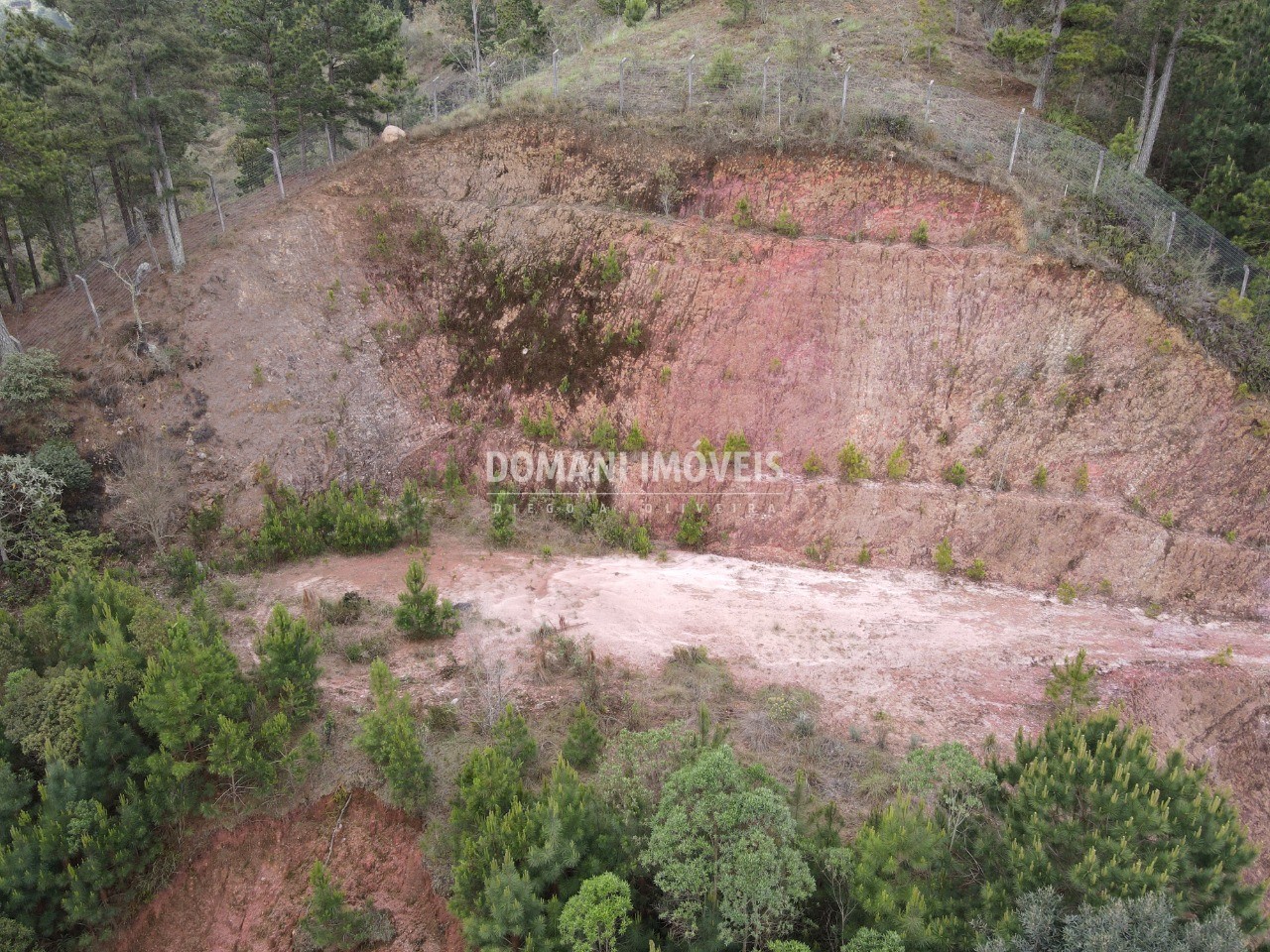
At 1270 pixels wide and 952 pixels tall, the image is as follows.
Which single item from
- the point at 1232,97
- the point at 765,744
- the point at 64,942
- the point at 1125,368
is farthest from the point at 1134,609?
the point at 64,942

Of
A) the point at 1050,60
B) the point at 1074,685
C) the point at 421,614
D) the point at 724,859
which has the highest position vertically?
the point at 1050,60

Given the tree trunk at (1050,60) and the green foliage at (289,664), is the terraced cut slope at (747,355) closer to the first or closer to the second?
the tree trunk at (1050,60)

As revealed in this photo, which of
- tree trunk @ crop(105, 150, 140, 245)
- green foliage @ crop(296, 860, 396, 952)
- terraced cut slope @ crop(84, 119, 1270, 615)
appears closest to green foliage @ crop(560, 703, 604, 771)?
green foliage @ crop(296, 860, 396, 952)

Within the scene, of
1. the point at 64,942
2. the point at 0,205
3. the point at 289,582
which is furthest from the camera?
the point at 0,205

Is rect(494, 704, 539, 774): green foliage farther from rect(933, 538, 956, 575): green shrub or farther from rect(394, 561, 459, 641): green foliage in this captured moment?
rect(933, 538, 956, 575): green shrub

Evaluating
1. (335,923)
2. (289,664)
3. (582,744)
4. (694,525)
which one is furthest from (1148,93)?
(335,923)

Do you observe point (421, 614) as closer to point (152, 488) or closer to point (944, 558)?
point (152, 488)

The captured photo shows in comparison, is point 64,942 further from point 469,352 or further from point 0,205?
point 0,205
